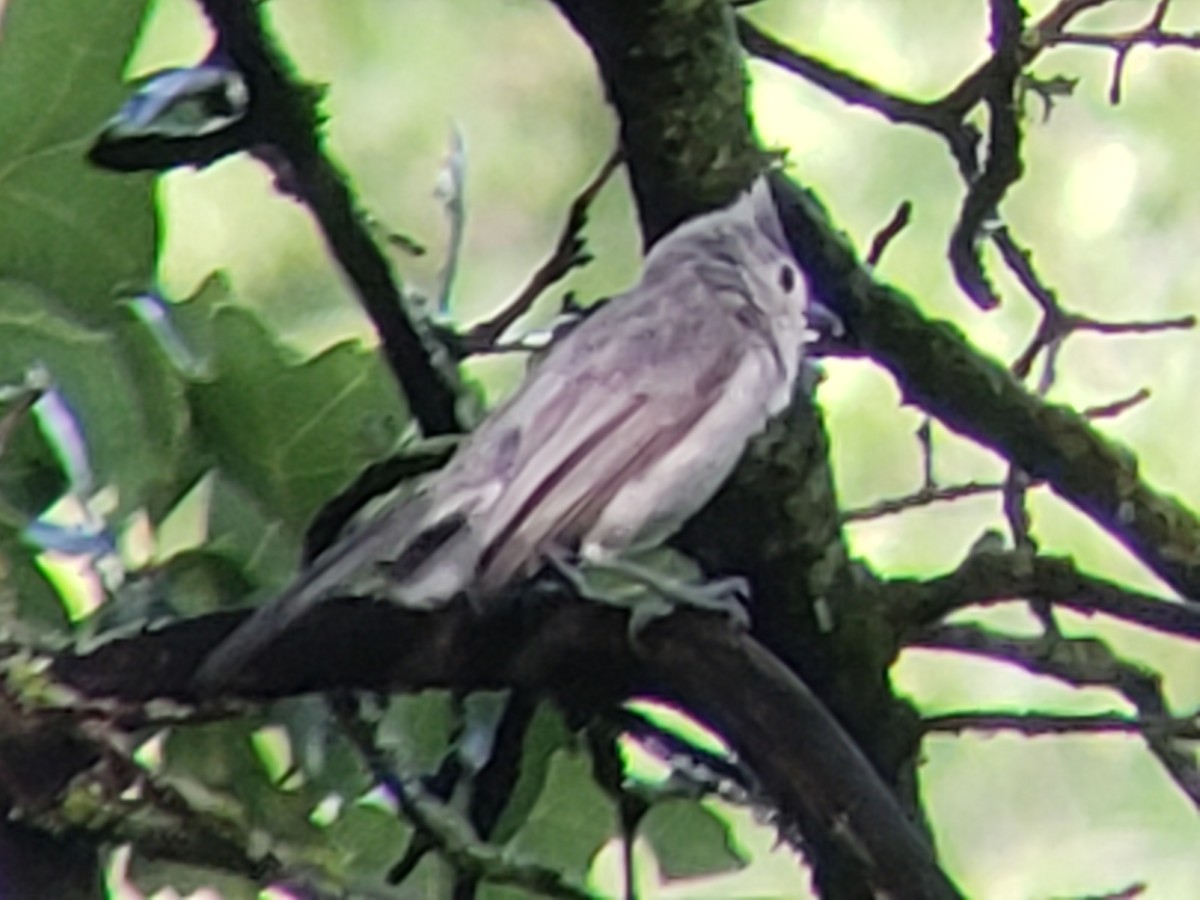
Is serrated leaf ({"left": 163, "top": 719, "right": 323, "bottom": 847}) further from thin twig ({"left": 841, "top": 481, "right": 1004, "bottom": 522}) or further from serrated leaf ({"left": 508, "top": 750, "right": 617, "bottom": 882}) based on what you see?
thin twig ({"left": 841, "top": 481, "right": 1004, "bottom": 522})

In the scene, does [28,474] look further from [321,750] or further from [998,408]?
[998,408]

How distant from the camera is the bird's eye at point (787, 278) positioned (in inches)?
18.3

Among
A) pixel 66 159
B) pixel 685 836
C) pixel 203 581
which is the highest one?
A: pixel 66 159

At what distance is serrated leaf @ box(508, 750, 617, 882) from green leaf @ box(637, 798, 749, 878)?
2 centimetres

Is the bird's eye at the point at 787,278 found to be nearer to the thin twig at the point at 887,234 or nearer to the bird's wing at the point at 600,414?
the bird's wing at the point at 600,414

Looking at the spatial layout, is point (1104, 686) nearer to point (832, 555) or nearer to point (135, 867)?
point (832, 555)

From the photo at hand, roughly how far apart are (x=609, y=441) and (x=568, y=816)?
107mm

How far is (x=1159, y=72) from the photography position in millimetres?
762

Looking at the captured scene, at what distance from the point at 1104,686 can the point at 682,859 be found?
0.13 meters

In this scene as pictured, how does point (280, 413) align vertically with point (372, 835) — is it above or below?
above

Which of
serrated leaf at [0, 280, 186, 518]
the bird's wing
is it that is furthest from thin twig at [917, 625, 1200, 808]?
serrated leaf at [0, 280, 186, 518]

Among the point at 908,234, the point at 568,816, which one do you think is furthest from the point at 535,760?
the point at 908,234

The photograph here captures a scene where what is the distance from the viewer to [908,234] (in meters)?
0.71

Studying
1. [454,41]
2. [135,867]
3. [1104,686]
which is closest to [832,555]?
[1104,686]
